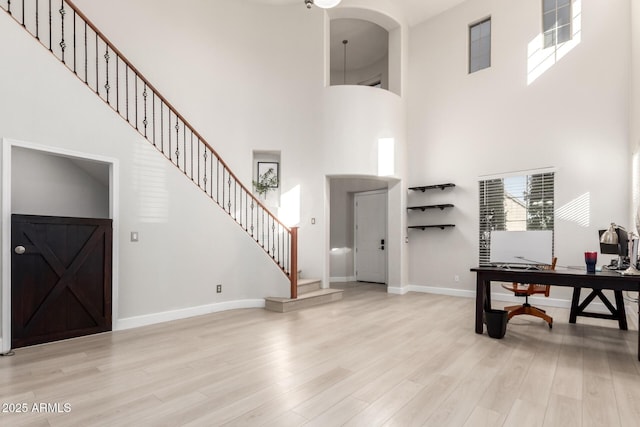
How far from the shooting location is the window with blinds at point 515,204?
6.10 meters

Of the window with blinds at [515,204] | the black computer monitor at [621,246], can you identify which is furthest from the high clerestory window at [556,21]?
the black computer monitor at [621,246]

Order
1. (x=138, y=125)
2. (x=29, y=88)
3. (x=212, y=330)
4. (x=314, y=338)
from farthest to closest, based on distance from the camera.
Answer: (x=138, y=125)
(x=212, y=330)
(x=314, y=338)
(x=29, y=88)

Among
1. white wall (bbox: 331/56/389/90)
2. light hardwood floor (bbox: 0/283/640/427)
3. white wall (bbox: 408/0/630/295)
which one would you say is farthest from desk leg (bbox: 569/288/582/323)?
white wall (bbox: 331/56/389/90)

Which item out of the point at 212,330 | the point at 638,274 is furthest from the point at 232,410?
the point at 638,274

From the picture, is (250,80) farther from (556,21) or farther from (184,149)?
(556,21)

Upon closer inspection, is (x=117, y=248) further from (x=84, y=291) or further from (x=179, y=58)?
(x=179, y=58)

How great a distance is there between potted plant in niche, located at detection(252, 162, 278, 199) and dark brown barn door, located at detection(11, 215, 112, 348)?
3078 mm

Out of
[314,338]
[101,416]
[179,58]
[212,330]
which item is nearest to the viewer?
[101,416]

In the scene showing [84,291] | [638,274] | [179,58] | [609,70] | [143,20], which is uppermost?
[143,20]

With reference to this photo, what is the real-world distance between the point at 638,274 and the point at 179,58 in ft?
23.5

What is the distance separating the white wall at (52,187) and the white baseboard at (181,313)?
6.57 feet

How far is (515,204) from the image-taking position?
645 centimetres

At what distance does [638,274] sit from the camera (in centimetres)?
342

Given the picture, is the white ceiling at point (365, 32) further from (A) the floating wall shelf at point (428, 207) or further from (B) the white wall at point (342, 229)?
(A) the floating wall shelf at point (428, 207)
